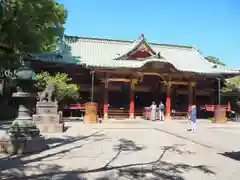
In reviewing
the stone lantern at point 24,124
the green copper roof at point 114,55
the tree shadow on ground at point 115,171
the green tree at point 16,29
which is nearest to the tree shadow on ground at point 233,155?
the tree shadow on ground at point 115,171

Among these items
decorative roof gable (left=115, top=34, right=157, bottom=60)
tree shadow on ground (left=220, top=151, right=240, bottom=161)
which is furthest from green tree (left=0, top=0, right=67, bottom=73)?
decorative roof gable (left=115, top=34, right=157, bottom=60)

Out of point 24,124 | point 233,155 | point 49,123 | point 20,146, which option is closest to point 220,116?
point 49,123

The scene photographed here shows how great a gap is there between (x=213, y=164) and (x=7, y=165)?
5.12m

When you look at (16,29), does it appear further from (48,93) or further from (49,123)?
(48,93)

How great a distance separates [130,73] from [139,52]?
131 inches

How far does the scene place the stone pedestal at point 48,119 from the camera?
13930 millimetres

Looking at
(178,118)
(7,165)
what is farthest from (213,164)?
(178,118)

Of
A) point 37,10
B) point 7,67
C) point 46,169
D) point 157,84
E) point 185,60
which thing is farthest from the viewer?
point 185,60

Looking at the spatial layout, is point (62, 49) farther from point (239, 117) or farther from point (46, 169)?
point (46, 169)

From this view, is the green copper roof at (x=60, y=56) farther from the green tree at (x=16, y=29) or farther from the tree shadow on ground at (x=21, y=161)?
the green tree at (x=16, y=29)

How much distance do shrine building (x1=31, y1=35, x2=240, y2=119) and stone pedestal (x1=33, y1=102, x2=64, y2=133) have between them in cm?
749

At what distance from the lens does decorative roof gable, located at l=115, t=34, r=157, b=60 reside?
26.1 metres

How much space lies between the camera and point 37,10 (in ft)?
28.4

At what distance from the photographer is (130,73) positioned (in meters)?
24.4
